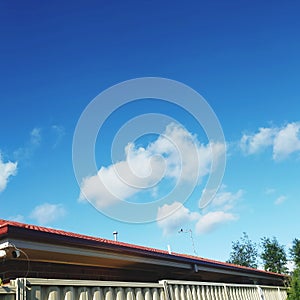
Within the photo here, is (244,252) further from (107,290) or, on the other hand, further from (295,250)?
(107,290)

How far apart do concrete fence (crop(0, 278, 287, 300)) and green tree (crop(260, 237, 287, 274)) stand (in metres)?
40.8

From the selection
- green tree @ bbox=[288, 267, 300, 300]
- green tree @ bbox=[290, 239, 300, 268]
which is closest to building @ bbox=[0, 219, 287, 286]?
green tree @ bbox=[288, 267, 300, 300]

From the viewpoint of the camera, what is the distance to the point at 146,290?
5.01 m

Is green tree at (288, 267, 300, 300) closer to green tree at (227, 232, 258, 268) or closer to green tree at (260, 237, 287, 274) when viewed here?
green tree at (260, 237, 287, 274)

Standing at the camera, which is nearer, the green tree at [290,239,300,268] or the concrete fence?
the concrete fence

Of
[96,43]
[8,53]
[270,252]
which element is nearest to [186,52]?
[96,43]

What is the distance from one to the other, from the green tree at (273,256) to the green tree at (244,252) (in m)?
3.36

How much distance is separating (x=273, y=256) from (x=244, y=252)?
5884 mm

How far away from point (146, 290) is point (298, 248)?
39695 mm

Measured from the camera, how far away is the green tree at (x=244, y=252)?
4909cm

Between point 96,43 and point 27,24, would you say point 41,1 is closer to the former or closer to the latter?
point 27,24

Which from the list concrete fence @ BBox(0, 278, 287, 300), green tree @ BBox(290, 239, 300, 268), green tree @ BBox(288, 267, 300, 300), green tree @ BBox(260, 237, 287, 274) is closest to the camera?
concrete fence @ BBox(0, 278, 287, 300)

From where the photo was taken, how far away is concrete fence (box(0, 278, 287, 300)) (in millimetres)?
3422

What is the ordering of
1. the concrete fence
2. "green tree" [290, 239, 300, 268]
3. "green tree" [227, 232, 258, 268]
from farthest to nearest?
"green tree" [227, 232, 258, 268] → "green tree" [290, 239, 300, 268] → the concrete fence
